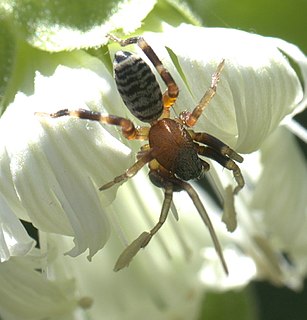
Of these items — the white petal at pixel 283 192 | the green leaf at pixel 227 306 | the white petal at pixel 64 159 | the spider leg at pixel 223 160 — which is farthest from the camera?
the green leaf at pixel 227 306

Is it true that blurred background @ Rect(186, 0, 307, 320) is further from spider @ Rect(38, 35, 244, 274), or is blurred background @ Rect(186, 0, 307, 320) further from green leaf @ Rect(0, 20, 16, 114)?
green leaf @ Rect(0, 20, 16, 114)

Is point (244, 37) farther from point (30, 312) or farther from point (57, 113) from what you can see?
point (30, 312)

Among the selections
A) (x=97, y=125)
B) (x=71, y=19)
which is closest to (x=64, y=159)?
Result: (x=97, y=125)

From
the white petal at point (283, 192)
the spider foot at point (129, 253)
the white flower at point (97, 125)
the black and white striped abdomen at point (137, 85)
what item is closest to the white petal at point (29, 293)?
the white flower at point (97, 125)

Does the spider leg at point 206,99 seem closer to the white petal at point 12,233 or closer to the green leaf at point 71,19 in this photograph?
the green leaf at point 71,19

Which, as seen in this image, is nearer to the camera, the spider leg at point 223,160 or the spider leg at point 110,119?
the spider leg at point 110,119

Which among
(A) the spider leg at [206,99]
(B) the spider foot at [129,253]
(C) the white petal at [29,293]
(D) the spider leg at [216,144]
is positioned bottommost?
(C) the white petal at [29,293]

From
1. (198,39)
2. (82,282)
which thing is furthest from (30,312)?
(198,39)

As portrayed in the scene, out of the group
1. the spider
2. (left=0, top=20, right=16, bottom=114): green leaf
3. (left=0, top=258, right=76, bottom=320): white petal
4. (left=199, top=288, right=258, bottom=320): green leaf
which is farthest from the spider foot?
(left=199, top=288, right=258, bottom=320): green leaf
